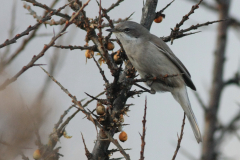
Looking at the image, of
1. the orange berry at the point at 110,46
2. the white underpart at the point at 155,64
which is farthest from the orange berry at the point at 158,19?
the orange berry at the point at 110,46

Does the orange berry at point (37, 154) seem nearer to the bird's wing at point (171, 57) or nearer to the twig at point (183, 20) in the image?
the twig at point (183, 20)

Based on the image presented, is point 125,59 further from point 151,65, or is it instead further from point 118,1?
point 118,1

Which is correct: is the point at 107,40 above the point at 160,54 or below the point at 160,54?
below

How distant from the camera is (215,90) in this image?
5.40 metres

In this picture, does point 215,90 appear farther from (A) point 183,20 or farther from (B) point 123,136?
(B) point 123,136

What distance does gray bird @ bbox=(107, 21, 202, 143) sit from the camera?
5.04 meters

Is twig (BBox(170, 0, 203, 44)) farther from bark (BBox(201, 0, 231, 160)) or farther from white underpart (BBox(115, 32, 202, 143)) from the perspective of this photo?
bark (BBox(201, 0, 231, 160))

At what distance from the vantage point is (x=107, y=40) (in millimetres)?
4207

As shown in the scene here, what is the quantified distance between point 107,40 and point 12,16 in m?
1.19

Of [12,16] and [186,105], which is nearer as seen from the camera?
[12,16]

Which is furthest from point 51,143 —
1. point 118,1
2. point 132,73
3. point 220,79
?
point 220,79

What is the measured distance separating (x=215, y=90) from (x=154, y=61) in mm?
1176

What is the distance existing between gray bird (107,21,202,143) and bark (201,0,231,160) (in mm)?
208

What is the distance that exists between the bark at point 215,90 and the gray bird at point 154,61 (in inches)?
8.2
